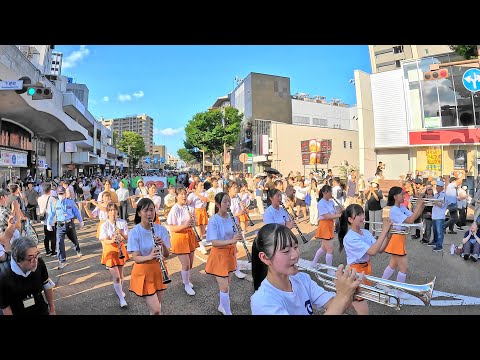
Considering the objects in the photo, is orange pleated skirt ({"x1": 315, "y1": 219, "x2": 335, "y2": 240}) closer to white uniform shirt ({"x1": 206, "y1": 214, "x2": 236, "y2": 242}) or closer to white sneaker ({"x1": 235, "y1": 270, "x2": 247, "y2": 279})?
white sneaker ({"x1": 235, "y1": 270, "x2": 247, "y2": 279})

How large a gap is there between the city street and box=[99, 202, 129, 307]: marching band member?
254 mm

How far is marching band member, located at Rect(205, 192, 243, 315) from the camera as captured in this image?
12.1 feet

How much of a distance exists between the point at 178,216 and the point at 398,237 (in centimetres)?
346

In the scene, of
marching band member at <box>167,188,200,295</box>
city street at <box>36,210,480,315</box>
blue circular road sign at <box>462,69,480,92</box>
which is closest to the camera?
city street at <box>36,210,480,315</box>

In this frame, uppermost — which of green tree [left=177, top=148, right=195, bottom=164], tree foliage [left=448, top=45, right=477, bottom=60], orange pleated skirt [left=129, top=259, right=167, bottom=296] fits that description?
tree foliage [left=448, top=45, right=477, bottom=60]

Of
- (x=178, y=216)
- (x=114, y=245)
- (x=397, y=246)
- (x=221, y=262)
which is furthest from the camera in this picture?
(x=178, y=216)

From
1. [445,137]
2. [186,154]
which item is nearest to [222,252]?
[186,154]

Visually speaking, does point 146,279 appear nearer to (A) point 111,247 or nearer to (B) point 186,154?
(A) point 111,247

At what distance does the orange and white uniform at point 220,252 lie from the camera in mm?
3689

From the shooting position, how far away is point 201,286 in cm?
482

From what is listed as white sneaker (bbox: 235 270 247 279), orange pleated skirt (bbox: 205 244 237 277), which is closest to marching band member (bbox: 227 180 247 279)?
white sneaker (bbox: 235 270 247 279)
